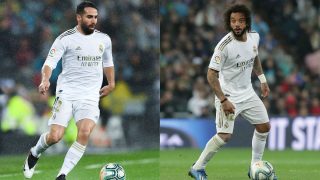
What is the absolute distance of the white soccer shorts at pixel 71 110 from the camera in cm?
957

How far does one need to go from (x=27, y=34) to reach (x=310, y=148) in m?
6.46

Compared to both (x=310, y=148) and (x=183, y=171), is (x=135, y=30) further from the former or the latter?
(x=310, y=148)

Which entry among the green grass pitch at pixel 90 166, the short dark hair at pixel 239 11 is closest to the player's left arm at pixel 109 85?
the green grass pitch at pixel 90 166

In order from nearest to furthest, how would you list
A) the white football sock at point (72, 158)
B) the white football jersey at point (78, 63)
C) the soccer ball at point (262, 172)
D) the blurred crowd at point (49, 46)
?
the white football sock at point (72, 158)
the soccer ball at point (262, 172)
the white football jersey at point (78, 63)
the blurred crowd at point (49, 46)

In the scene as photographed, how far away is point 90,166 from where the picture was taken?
12.4 metres

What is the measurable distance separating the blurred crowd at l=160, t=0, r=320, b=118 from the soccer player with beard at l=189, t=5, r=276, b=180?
28.1ft

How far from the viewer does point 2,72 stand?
14188mm

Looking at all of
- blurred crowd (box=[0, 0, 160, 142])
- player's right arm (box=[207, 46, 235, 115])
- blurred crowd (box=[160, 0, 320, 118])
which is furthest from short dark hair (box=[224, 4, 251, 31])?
blurred crowd (box=[160, 0, 320, 118])

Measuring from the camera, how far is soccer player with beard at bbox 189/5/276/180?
31.8ft

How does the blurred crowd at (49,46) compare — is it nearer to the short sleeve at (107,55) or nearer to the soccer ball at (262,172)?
the short sleeve at (107,55)

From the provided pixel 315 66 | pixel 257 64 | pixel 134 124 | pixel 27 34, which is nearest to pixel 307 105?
pixel 315 66

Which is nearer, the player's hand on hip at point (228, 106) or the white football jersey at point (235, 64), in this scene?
the player's hand on hip at point (228, 106)

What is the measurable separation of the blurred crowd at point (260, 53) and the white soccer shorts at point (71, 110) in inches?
354

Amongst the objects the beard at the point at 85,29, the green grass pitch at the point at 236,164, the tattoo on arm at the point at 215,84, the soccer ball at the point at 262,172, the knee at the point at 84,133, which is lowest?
the green grass pitch at the point at 236,164
